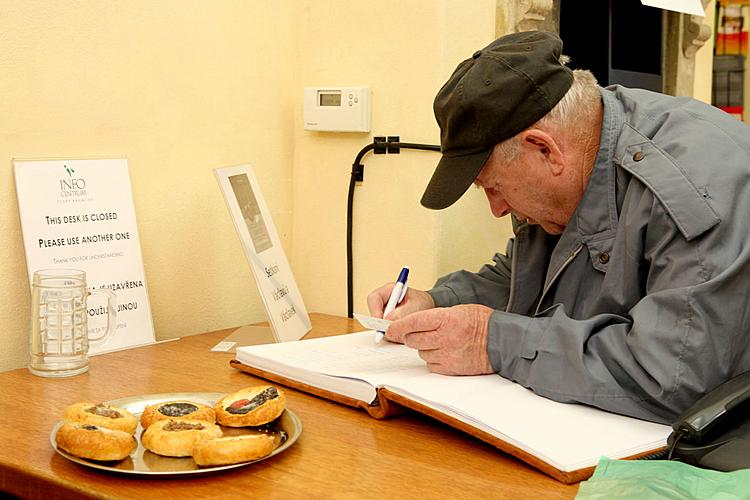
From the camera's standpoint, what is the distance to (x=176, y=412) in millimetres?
1154

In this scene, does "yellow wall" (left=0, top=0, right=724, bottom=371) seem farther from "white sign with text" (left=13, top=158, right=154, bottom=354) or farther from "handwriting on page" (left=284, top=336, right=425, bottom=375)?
"handwriting on page" (left=284, top=336, right=425, bottom=375)

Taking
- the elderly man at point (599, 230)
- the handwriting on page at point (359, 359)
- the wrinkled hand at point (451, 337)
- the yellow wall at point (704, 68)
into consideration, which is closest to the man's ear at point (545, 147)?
the elderly man at point (599, 230)

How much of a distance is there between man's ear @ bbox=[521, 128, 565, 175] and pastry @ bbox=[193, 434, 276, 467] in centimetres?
64

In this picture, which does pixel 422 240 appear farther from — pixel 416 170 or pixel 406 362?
pixel 406 362

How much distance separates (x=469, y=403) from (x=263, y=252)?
2.17ft

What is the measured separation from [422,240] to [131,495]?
39.8 inches

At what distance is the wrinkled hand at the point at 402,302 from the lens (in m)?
1.58

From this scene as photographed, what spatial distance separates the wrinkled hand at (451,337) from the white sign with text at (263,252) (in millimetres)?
386

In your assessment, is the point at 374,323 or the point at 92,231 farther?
the point at 92,231

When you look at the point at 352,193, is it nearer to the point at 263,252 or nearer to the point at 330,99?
the point at 330,99

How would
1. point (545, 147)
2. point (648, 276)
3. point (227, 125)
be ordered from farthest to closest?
point (227, 125), point (545, 147), point (648, 276)

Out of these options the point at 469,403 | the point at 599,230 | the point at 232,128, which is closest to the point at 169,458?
the point at 469,403

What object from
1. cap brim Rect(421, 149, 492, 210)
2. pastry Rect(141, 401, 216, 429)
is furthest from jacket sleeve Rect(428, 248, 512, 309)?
pastry Rect(141, 401, 216, 429)

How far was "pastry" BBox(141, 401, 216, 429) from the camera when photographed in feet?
3.74
